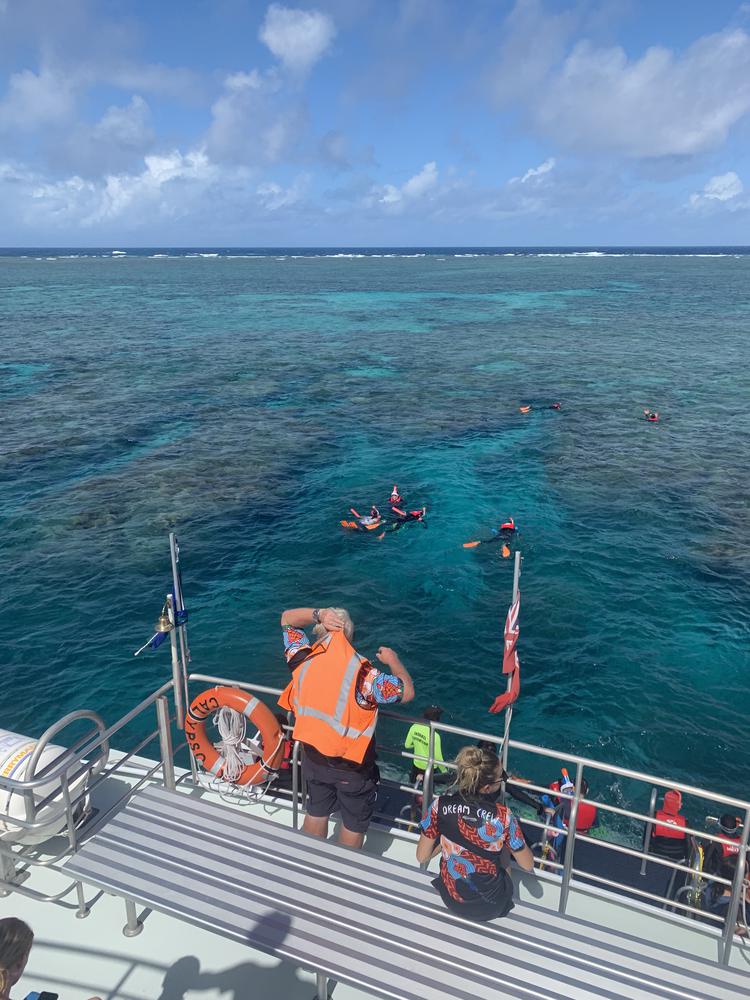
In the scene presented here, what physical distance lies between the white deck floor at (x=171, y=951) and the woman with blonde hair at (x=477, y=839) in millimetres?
1614

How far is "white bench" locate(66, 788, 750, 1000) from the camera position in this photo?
200 inches

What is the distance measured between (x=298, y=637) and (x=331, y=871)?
2.15 metres

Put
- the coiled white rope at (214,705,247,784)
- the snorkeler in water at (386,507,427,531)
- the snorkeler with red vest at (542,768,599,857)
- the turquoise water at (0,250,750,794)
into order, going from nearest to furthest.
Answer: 1. the coiled white rope at (214,705,247,784)
2. the snorkeler with red vest at (542,768,599,857)
3. the turquoise water at (0,250,750,794)
4. the snorkeler in water at (386,507,427,531)

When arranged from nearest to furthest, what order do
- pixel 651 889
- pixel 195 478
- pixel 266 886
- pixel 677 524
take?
pixel 266 886 < pixel 651 889 < pixel 677 524 < pixel 195 478

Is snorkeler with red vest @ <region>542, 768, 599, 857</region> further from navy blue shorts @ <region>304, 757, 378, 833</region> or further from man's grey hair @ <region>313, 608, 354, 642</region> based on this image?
man's grey hair @ <region>313, 608, 354, 642</region>

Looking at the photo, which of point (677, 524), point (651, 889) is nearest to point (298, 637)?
point (651, 889)

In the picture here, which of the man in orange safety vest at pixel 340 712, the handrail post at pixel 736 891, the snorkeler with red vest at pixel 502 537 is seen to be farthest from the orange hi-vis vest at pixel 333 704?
the snorkeler with red vest at pixel 502 537

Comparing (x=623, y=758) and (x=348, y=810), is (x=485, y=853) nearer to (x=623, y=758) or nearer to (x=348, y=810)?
(x=348, y=810)

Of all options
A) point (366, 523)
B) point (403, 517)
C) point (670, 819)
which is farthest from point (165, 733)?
point (403, 517)

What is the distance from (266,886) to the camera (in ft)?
19.1

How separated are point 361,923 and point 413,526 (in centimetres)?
2339

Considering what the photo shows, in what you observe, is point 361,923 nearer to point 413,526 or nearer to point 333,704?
point 333,704

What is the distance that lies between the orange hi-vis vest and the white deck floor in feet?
7.07

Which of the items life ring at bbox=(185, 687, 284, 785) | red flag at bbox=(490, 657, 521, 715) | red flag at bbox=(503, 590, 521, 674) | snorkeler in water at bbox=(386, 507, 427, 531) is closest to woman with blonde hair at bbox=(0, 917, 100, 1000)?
life ring at bbox=(185, 687, 284, 785)
